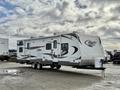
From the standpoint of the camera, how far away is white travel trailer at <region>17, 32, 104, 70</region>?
57.2ft

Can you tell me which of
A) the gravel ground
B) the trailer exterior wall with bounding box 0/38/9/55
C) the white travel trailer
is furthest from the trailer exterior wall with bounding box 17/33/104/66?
the trailer exterior wall with bounding box 0/38/9/55

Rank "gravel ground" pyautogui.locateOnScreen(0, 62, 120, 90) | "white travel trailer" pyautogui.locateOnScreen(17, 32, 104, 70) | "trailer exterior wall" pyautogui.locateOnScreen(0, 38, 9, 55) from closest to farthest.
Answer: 1. "gravel ground" pyautogui.locateOnScreen(0, 62, 120, 90)
2. "white travel trailer" pyautogui.locateOnScreen(17, 32, 104, 70)
3. "trailer exterior wall" pyautogui.locateOnScreen(0, 38, 9, 55)

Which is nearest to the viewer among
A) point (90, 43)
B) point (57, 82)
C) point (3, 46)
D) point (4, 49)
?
point (57, 82)

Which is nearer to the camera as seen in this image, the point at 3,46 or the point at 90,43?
the point at 90,43

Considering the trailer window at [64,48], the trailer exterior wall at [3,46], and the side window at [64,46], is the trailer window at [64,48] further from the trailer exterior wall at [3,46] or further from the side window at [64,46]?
the trailer exterior wall at [3,46]

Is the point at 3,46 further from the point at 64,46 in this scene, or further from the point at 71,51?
the point at 71,51

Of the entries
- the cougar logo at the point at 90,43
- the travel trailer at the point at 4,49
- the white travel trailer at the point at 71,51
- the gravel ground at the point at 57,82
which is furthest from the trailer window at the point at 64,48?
the travel trailer at the point at 4,49

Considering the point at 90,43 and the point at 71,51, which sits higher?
the point at 90,43

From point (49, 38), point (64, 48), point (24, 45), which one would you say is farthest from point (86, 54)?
point (24, 45)

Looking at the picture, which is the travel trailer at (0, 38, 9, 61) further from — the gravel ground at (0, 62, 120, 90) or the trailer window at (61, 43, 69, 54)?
the gravel ground at (0, 62, 120, 90)

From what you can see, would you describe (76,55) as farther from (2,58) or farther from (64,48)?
(2,58)

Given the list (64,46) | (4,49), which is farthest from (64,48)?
(4,49)

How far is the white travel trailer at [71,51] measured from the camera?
17438mm

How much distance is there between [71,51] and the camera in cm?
1800
